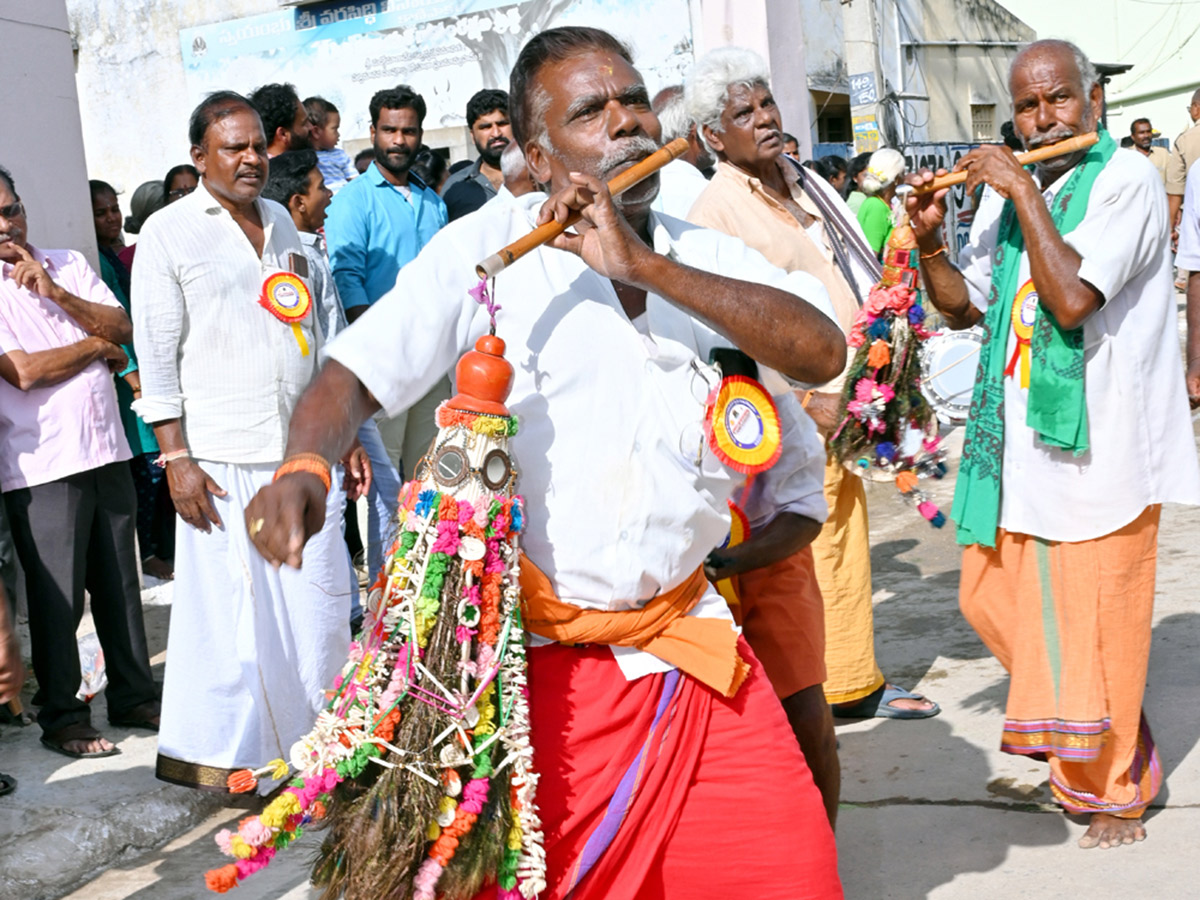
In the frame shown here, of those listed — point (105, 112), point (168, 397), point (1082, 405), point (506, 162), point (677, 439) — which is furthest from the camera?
point (105, 112)

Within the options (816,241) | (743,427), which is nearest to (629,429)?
(743,427)

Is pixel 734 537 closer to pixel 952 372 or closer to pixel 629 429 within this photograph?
pixel 629 429

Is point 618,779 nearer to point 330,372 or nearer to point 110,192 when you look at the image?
point 330,372

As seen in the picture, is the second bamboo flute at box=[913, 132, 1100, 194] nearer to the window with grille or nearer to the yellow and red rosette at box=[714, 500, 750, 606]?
the yellow and red rosette at box=[714, 500, 750, 606]

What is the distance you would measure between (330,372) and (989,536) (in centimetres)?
234

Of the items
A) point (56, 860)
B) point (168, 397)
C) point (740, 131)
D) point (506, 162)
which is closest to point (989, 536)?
point (740, 131)

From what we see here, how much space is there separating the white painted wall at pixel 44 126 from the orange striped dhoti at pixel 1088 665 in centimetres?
441

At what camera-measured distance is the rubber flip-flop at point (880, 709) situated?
4.84 metres

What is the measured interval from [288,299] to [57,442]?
1.04 m

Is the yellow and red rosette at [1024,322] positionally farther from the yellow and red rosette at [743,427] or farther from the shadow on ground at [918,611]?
the shadow on ground at [918,611]

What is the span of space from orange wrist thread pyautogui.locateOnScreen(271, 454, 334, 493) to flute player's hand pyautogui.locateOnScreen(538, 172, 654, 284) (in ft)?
1.76

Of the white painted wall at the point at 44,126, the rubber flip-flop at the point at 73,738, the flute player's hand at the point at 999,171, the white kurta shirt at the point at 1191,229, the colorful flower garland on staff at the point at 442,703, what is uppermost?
the white painted wall at the point at 44,126

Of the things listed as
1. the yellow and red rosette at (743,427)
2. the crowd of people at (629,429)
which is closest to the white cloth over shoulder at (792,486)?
the crowd of people at (629,429)

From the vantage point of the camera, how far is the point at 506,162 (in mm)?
5023
